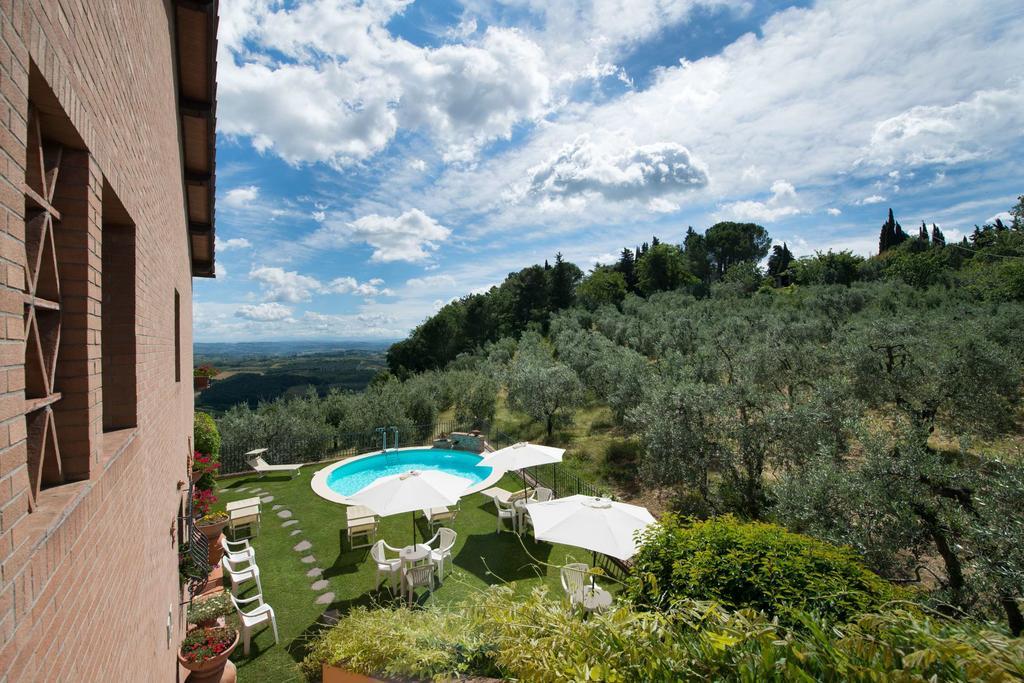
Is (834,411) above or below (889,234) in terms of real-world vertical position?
below

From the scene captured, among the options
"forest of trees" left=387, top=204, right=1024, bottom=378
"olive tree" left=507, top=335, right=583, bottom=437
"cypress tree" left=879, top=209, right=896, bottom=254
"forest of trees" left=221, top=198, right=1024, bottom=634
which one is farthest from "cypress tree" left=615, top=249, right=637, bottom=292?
"olive tree" left=507, top=335, right=583, bottom=437

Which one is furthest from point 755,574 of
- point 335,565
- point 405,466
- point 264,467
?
point 264,467

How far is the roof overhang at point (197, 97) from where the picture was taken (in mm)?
5527

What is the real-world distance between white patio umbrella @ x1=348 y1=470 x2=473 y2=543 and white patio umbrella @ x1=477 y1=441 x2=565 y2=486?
2.80 metres

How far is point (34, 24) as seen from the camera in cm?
158

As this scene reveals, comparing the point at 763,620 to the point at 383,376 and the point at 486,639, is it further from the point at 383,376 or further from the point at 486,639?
the point at 383,376

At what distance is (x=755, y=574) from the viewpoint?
493 centimetres

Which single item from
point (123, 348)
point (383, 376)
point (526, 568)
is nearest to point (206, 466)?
point (526, 568)

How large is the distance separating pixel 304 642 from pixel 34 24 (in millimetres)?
8478

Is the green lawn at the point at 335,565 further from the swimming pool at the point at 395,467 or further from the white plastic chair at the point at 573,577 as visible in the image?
the swimming pool at the point at 395,467

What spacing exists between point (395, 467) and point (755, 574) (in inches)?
629

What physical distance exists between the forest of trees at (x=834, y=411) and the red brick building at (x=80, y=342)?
19.3 ft

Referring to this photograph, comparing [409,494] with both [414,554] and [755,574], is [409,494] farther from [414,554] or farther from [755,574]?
[755,574]

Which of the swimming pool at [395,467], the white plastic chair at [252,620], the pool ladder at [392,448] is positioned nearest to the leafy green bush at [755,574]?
the white plastic chair at [252,620]
